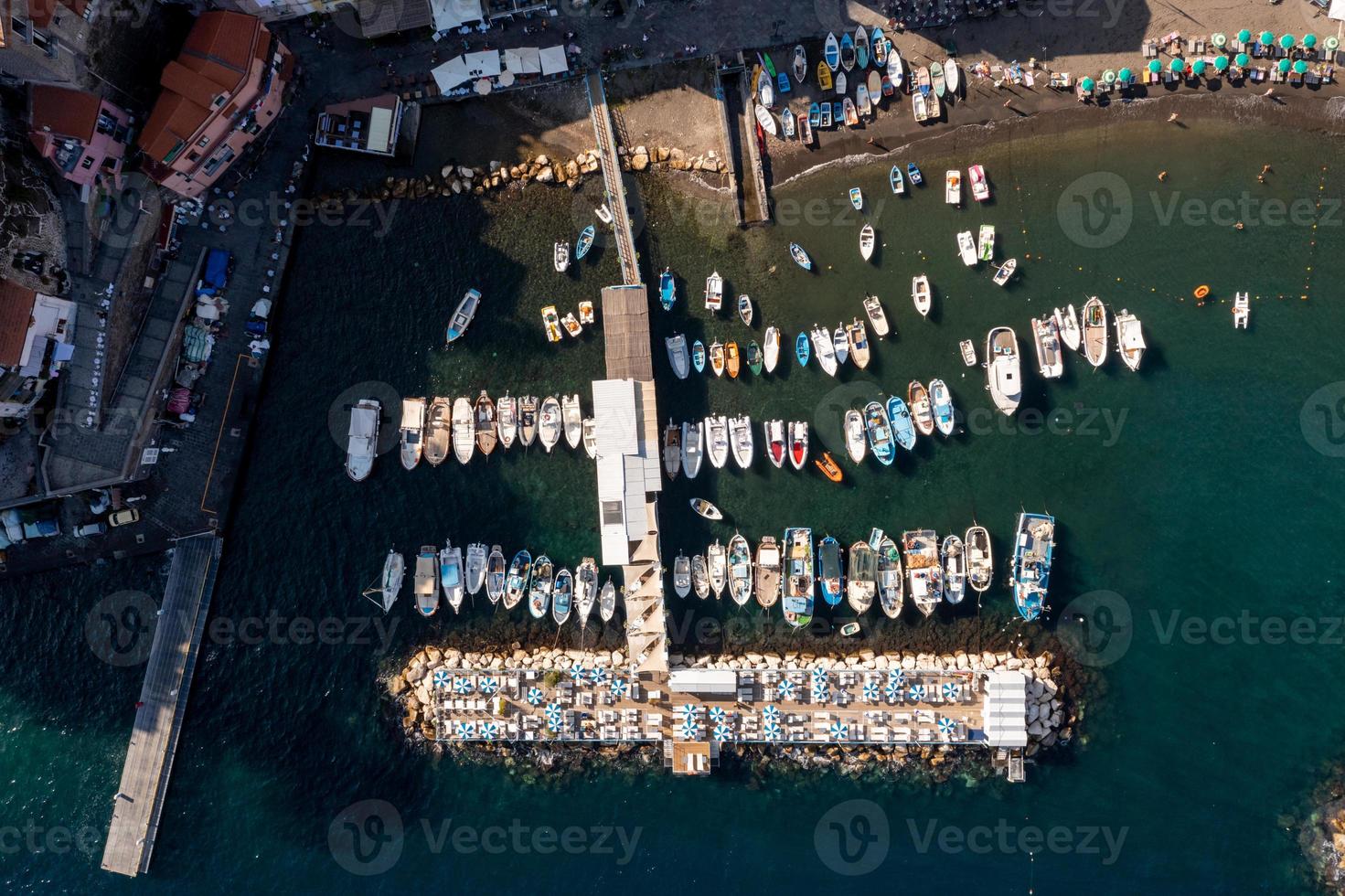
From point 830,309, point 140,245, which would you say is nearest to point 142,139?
point 140,245

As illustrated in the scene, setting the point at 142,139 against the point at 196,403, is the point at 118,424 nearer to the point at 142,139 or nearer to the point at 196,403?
the point at 196,403

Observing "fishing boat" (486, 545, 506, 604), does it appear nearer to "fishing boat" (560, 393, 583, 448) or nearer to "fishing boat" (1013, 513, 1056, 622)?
"fishing boat" (560, 393, 583, 448)

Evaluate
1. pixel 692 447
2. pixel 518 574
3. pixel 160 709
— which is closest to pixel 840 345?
pixel 692 447

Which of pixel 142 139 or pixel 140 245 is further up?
pixel 142 139

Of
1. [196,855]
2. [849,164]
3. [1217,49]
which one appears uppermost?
[1217,49]

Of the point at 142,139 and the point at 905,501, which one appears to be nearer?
the point at 142,139

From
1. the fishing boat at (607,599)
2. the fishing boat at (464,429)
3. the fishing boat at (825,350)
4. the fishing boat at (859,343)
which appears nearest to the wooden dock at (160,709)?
the fishing boat at (464,429)

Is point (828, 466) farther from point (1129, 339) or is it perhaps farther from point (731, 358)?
point (1129, 339)

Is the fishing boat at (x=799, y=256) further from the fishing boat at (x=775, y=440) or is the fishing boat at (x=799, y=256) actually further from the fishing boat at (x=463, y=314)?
the fishing boat at (x=463, y=314)

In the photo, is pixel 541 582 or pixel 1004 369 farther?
pixel 541 582
